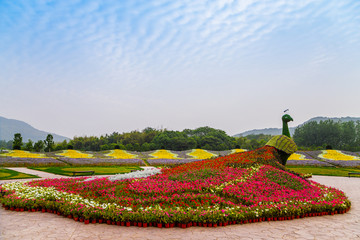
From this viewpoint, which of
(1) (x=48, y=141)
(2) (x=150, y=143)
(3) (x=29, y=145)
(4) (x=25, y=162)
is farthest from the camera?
(2) (x=150, y=143)

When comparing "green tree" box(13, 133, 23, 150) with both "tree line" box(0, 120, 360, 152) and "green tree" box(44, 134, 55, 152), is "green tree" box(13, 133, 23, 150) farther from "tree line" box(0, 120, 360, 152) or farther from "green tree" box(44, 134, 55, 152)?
"tree line" box(0, 120, 360, 152)

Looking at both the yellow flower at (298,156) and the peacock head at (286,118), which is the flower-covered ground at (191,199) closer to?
the peacock head at (286,118)

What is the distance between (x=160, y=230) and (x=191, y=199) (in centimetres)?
168

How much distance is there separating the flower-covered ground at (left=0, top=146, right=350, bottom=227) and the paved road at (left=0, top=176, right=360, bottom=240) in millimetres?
216

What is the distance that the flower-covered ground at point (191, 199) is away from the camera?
204 inches

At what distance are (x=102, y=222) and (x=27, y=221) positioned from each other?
1670mm

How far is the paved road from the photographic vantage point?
4.47 meters

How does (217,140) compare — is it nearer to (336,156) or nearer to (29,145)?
(336,156)

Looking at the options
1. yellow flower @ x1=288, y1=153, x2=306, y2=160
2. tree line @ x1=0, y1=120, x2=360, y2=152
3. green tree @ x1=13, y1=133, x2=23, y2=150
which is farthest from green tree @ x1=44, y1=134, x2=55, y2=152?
yellow flower @ x1=288, y1=153, x2=306, y2=160

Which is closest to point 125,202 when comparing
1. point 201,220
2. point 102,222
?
point 102,222

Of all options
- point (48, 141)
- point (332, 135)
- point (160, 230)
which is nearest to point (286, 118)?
point (160, 230)

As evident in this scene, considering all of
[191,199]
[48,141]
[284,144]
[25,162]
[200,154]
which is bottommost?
[191,199]

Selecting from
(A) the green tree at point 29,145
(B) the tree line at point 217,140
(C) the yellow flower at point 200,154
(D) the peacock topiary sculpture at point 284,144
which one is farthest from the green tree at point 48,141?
(D) the peacock topiary sculpture at point 284,144

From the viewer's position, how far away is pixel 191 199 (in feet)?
20.8
